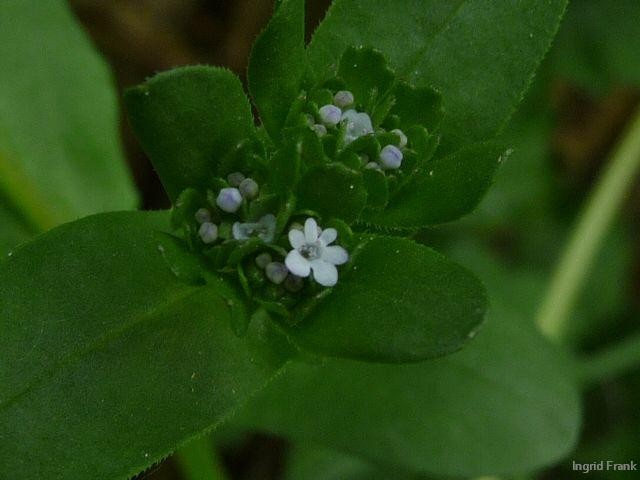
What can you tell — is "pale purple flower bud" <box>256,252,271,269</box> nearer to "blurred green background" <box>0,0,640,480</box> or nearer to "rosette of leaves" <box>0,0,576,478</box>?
"rosette of leaves" <box>0,0,576,478</box>

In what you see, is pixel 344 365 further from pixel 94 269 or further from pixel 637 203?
pixel 637 203

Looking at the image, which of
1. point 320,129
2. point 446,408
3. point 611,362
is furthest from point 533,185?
point 320,129

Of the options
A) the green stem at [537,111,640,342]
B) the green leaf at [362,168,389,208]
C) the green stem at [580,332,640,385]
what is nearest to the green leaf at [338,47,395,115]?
the green leaf at [362,168,389,208]

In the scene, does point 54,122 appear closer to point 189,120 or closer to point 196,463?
point 196,463

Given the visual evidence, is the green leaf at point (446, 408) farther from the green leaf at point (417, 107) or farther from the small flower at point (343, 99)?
the small flower at point (343, 99)

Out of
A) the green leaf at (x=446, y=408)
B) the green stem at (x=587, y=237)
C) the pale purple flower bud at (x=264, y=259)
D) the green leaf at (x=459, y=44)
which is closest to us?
the pale purple flower bud at (x=264, y=259)

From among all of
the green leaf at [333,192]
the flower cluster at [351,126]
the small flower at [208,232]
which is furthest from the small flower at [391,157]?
the small flower at [208,232]
